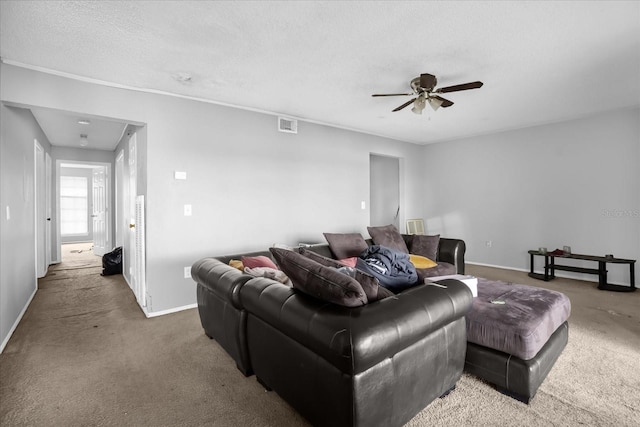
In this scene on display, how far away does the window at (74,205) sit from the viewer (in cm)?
951

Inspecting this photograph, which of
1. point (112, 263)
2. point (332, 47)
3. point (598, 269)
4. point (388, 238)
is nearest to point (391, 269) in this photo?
point (332, 47)

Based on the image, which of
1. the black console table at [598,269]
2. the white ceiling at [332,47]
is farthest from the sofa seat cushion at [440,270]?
the white ceiling at [332,47]

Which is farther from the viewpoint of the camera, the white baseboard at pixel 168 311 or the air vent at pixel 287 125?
the air vent at pixel 287 125

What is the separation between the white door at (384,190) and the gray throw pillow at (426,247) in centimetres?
253

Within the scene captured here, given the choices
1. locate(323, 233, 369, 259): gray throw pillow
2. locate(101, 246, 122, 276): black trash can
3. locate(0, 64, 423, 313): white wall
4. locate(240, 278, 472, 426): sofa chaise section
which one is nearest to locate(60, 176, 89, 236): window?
locate(101, 246, 122, 276): black trash can

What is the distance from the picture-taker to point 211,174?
12.6ft

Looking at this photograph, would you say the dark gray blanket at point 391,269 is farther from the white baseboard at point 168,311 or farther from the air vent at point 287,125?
the air vent at point 287,125

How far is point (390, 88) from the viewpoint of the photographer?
11.6 feet

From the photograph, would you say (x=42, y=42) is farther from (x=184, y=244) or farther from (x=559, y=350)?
(x=559, y=350)

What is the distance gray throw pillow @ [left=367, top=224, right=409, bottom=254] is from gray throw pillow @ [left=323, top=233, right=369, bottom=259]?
1.19 feet

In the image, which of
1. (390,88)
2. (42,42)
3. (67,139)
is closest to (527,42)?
(390,88)

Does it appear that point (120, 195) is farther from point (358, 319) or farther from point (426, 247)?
point (358, 319)

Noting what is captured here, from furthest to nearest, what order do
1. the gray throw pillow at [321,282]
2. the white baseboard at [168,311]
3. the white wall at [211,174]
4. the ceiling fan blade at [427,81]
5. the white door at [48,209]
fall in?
the white door at [48,209], the white baseboard at [168,311], the white wall at [211,174], the ceiling fan blade at [427,81], the gray throw pillow at [321,282]

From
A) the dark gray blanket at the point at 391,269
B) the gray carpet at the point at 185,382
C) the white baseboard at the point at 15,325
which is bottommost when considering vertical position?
the gray carpet at the point at 185,382
